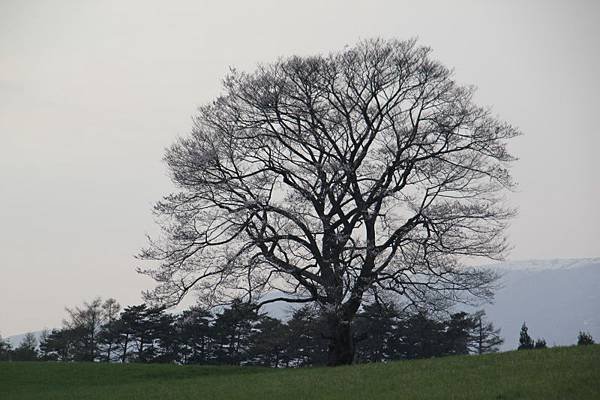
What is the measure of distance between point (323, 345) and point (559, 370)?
155 ft

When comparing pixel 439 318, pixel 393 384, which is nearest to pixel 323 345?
pixel 439 318

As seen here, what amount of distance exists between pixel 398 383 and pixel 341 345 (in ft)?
36.0

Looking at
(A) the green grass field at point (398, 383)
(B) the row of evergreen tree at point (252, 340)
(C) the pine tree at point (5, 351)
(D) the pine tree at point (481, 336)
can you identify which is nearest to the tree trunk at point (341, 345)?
(A) the green grass field at point (398, 383)

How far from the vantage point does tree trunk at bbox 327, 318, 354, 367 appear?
91.6 ft

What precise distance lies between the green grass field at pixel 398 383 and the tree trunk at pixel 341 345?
14.3 ft

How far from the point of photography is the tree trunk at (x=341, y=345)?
2792cm

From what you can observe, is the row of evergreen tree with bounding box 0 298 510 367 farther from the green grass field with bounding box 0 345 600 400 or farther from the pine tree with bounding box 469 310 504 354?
the green grass field with bounding box 0 345 600 400

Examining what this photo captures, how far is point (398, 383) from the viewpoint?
56.7 feet

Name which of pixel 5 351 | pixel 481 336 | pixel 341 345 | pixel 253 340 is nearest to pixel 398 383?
pixel 341 345

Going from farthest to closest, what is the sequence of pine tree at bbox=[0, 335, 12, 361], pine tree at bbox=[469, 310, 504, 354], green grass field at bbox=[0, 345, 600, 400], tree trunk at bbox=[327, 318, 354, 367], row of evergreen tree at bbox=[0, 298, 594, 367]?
1. pine tree at bbox=[469, 310, 504, 354]
2. pine tree at bbox=[0, 335, 12, 361]
3. row of evergreen tree at bbox=[0, 298, 594, 367]
4. tree trunk at bbox=[327, 318, 354, 367]
5. green grass field at bbox=[0, 345, 600, 400]

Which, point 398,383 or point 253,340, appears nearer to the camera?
point 398,383

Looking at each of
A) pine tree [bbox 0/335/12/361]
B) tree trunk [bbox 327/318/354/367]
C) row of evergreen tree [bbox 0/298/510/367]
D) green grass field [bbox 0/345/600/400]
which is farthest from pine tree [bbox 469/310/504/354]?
pine tree [bbox 0/335/12/361]

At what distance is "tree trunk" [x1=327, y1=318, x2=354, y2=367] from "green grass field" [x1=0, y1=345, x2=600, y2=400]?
14.3ft

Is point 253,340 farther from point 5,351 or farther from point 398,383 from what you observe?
point 398,383
